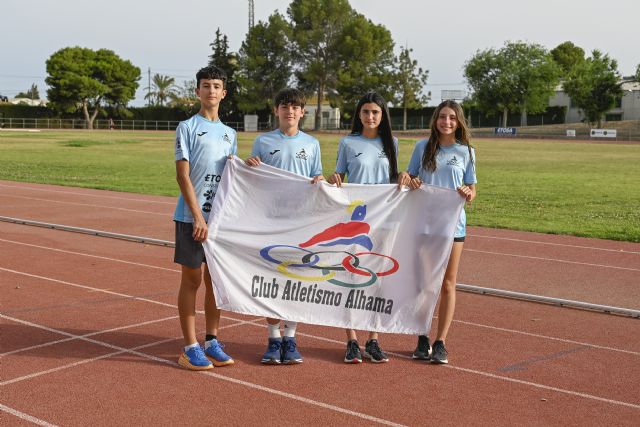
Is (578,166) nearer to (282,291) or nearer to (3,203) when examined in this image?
(3,203)

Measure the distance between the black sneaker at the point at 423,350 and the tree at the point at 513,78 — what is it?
8898 cm

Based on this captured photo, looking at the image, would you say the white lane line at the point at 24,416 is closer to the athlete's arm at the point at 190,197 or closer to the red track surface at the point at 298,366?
the red track surface at the point at 298,366

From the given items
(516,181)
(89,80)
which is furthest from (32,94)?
(516,181)

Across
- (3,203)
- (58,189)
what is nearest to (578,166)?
(58,189)

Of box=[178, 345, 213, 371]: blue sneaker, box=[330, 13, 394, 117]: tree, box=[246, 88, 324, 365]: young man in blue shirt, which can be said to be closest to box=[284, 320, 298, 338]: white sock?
box=[246, 88, 324, 365]: young man in blue shirt

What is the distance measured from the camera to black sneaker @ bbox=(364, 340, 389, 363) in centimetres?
588

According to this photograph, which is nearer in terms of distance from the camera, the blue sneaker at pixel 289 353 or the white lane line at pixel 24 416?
the white lane line at pixel 24 416

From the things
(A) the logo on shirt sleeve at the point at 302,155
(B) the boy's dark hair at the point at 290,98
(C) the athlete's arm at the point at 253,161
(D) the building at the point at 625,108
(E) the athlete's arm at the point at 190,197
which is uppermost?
(D) the building at the point at 625,108

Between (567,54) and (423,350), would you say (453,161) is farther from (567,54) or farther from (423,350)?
(567,54)

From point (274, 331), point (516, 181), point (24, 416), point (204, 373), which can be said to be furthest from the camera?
point (516, 181)

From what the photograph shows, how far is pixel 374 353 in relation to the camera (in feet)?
19.3

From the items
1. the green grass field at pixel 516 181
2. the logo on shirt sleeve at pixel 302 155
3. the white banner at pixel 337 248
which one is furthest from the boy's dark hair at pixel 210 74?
the green grass field at pixel 516 181

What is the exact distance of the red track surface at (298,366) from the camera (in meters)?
4.78

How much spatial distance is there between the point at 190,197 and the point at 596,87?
82.4 m
